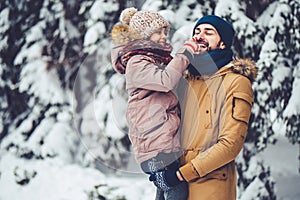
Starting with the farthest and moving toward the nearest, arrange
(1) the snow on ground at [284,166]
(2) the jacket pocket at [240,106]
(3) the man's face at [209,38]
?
(1) the snow on ground at [284,166] → (3) the man's face at [209,38] → (2) the jacket pocket at [240,106]

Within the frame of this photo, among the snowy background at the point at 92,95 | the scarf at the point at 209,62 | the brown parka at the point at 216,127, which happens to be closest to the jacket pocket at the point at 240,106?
the brown parka at the point at 216,127

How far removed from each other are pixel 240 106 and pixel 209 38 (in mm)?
291

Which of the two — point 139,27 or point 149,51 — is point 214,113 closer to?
point 149,51

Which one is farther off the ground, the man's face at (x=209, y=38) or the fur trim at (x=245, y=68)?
the man's face at (x=209, y=38)

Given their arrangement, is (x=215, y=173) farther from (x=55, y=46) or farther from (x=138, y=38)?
(x=55, y=46)

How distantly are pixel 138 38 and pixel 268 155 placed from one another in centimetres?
389

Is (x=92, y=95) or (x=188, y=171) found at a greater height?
(x=188, y=171)

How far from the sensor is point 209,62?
1.98 meters

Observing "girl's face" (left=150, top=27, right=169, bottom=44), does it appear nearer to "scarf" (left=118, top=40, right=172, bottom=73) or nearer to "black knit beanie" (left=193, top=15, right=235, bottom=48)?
"scarf" (left=118, top=40, right=172, bottom=73)

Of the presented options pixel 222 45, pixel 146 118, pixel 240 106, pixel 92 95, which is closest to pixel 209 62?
pixel 222 45

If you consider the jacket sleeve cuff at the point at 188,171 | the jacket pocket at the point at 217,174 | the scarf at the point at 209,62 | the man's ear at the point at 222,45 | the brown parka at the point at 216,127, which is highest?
the man's ear at the point at 222,45

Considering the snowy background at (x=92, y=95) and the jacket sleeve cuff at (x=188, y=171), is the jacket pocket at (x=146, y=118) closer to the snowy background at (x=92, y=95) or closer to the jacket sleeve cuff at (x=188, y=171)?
the jacket sleeve cuff at (x=188, y=171)

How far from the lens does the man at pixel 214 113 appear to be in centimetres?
190

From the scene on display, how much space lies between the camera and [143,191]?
18.0 ft
